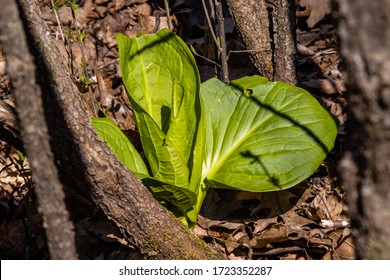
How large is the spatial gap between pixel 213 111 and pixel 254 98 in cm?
21

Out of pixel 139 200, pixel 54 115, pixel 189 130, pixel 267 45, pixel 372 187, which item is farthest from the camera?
pixel 267 45

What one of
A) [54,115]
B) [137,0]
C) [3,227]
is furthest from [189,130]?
[137,0]

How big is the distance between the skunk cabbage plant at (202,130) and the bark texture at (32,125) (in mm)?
1134

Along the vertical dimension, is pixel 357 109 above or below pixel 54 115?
above

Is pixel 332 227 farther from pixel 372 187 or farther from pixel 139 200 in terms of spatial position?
pixel 372 187

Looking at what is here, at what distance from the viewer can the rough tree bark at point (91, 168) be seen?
2086 mm

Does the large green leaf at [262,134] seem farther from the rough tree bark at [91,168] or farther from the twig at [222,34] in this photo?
the rough tree bark at [91,168]

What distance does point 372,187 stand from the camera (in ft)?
3.99

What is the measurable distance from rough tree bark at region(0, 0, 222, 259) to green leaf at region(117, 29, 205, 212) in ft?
0.64

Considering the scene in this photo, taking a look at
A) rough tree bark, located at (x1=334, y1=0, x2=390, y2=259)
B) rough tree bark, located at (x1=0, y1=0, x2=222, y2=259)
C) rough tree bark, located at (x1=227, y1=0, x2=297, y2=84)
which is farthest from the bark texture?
rough tree bark, located at (x1=227, y1=0, x2=297, y2=84)

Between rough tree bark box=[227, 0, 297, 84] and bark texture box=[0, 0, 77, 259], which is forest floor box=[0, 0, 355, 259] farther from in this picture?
bark texture box=[0, 0, 77, 259]

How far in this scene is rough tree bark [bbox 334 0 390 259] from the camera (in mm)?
1092

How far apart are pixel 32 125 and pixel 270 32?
2.12 meters

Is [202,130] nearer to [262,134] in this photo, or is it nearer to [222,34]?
[262,134]
